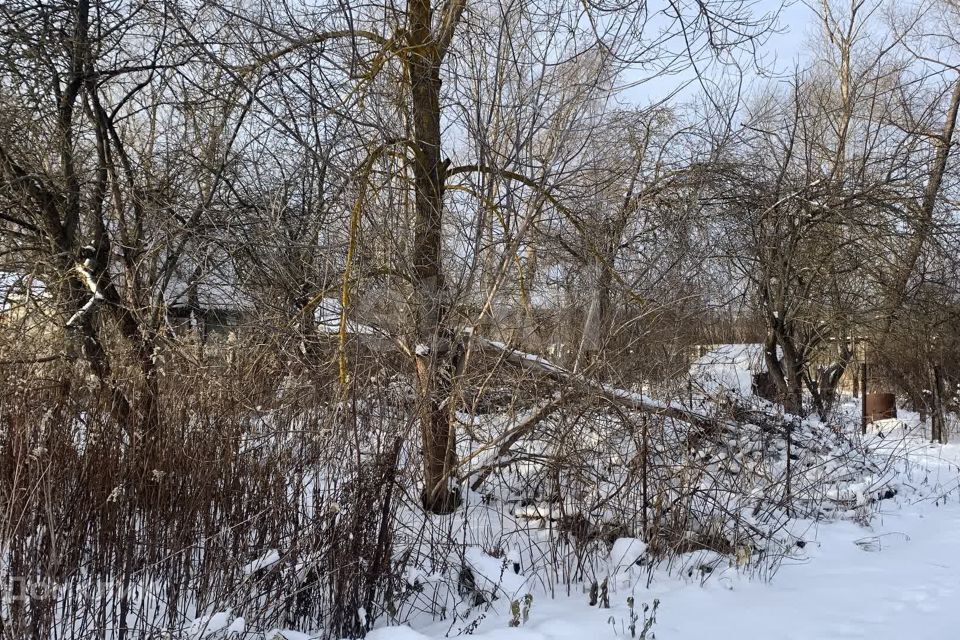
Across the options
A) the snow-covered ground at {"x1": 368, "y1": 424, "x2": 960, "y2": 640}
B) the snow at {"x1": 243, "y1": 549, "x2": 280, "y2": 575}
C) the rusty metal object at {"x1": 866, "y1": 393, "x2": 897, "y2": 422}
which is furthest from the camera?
the rusty metal object at {"x1": 866, "y1": 393, "x2": 897, "y2": 422}

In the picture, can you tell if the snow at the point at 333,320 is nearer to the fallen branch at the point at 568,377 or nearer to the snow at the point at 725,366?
the fallen branch at the point at 568,377

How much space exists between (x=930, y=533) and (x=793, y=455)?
1.06 metres

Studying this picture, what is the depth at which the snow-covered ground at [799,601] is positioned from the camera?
312 cm

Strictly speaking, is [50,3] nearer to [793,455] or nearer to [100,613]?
[100,613]

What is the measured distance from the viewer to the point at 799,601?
3.58 m

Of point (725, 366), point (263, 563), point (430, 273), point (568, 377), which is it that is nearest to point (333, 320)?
point (430, 273)

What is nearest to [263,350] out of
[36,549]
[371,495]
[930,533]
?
[371,495]

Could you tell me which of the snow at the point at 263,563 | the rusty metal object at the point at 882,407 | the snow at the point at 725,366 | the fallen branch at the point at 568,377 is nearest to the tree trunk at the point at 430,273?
the fallen branch at the point at 568,377

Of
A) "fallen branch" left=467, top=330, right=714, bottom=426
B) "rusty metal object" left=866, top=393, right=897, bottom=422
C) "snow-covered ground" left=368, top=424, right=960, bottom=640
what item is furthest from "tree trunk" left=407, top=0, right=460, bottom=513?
"rusty metal object" left=866, top=393, right=897, bottom=422

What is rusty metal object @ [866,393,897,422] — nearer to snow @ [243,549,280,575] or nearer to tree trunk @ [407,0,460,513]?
tree trunk @ [407,0,460,513]

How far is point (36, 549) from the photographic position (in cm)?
263

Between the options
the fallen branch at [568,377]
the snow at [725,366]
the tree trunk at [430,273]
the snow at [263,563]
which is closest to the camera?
the snow at [263,563]

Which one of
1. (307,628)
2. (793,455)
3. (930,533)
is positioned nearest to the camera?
(307,628)

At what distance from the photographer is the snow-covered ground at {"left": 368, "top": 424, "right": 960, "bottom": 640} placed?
3.12m
